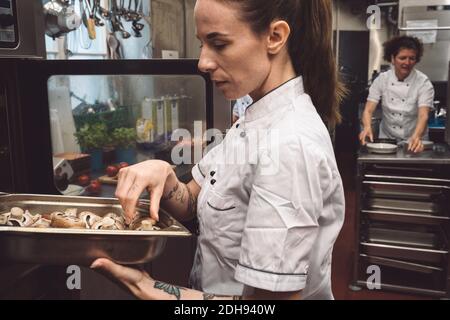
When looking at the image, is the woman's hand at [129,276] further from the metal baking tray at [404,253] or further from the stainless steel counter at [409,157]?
the metal baking tray at [404,253]

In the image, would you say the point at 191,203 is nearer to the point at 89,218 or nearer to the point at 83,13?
the point at 89,218

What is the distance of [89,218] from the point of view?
1.12m

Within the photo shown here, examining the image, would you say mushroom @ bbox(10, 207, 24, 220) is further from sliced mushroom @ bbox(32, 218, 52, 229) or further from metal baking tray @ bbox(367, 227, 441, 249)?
metal baking tray @ bbox(367, 227, 441, 249)

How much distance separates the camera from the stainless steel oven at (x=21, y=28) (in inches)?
53.0

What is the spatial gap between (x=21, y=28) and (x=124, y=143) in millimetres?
953

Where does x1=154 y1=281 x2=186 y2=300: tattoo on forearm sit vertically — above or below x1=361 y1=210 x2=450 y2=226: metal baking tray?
above

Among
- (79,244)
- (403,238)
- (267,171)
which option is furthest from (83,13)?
(403,238)

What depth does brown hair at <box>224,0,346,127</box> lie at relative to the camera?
0.93 m

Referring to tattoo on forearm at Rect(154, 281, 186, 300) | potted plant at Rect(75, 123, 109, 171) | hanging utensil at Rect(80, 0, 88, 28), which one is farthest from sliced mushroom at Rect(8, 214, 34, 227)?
hanging utensil at Rect(80, 0, 88, 28)

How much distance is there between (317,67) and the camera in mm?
1062

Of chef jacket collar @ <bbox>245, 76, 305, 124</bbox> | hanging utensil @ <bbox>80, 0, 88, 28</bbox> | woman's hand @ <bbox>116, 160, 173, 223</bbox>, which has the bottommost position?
woman's hand @ <bbox>116, 160, 173, 223</bbox>

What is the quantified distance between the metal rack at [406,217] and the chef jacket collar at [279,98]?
199 centimetres

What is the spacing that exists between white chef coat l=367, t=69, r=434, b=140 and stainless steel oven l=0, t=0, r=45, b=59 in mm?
3228

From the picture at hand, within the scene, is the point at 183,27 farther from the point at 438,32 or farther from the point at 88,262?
the point at 438,32
